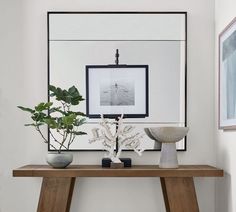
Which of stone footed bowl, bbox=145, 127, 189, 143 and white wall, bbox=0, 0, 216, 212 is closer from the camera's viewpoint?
stone footed bowl, bbox=145, 127, 189, 143

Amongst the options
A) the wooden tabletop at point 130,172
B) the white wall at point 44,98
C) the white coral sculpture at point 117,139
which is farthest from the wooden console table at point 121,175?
the white wall at point 44,98

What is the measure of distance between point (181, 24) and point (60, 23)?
2.52 ft

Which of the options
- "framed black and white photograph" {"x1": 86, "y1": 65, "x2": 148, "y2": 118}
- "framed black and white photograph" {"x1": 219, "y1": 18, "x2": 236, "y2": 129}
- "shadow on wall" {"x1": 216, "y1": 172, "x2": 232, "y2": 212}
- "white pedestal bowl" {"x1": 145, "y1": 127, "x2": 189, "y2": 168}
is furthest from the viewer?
"framed black and white photograph" {"x1": 86, "y1": 65, "x2": 148, "y2": 118}

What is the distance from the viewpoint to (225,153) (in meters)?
2.40

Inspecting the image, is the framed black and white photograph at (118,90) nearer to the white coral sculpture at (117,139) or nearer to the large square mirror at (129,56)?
the large square mirror at (129,56)

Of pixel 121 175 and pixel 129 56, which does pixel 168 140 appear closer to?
pixel 121 175

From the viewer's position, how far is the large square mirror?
270 centimetres

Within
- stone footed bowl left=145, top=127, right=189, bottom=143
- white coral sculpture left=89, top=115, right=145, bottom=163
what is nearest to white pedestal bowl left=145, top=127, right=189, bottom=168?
stone footed bowl left=145, top=127, right=189, bottom=143

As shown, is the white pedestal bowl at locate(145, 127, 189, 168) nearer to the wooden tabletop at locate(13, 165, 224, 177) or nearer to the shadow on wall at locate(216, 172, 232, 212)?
the wooden tabletop at locate(13, 165, 224, 177)

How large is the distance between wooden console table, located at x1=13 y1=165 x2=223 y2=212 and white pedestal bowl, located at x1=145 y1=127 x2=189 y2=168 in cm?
6

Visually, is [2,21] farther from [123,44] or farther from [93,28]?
[123,44]

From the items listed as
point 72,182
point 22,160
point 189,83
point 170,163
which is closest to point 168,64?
point 189,83

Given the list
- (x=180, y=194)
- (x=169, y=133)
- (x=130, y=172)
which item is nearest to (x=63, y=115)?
(x=130, y=172)

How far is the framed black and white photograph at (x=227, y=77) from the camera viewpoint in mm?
2156
